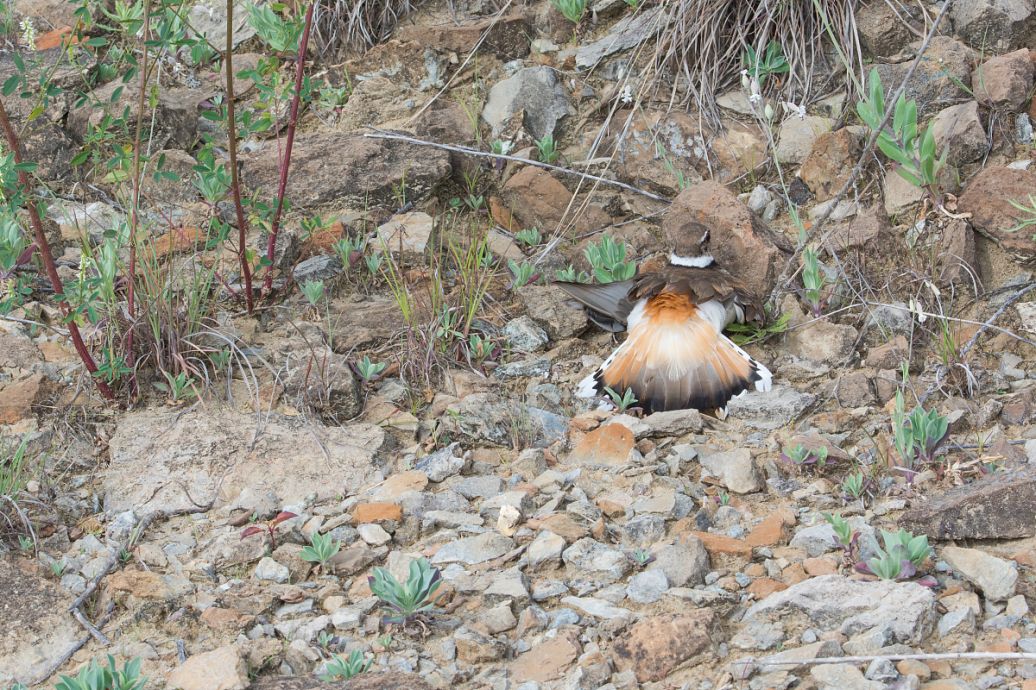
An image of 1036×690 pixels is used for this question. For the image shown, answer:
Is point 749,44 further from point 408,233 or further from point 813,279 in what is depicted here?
point 408,233

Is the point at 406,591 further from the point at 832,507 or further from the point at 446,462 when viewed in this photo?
the point at 832,507

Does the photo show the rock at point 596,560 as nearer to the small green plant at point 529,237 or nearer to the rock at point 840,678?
the rock at point 840,678

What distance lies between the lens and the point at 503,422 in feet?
13.3

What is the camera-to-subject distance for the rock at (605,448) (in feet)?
12.5

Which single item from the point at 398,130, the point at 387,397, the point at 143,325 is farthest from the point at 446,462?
the point at 398,130

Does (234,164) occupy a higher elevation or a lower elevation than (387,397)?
higher

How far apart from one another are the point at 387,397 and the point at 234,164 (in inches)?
40.8

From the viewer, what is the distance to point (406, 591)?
2.86 m

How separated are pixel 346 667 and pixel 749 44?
13.3ft

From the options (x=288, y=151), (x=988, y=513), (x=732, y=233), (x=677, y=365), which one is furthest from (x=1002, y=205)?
(x=288, y=151)

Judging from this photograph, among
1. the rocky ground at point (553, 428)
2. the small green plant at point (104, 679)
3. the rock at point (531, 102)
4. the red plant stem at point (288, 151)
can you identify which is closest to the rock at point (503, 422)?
the rocky ground at point (553, 428)

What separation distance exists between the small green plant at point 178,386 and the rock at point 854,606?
225cm

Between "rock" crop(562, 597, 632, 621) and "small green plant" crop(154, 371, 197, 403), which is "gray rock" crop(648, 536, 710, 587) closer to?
"rock" crop(562, 597, 632, 621)

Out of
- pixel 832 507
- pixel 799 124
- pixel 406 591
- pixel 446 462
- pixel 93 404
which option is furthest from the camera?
pixel 799 124
